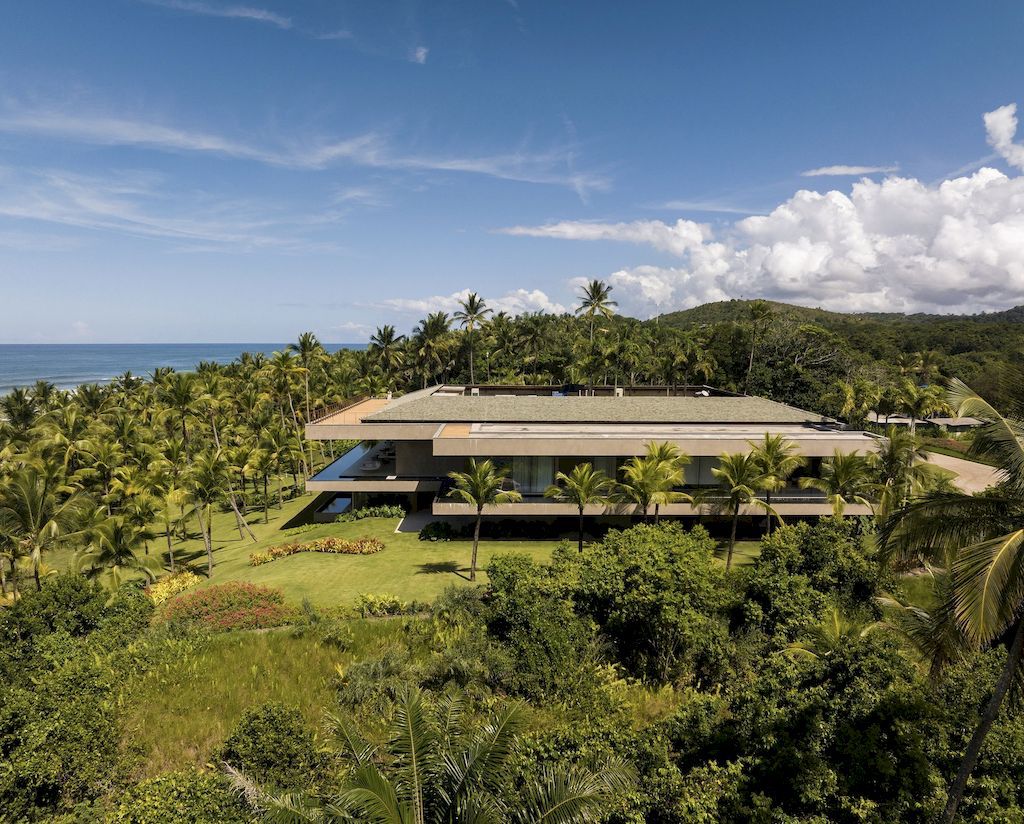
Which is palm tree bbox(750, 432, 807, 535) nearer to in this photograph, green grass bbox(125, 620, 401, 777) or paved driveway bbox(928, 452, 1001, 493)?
green grass bbox(125, 620, 401, 777)

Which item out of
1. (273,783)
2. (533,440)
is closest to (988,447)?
(273,783)

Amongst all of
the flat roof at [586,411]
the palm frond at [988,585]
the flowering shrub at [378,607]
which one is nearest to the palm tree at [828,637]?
the palm frond at [988,585]

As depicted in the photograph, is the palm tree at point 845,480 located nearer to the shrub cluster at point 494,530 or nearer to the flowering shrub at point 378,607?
the shrub cluster at point 494,530

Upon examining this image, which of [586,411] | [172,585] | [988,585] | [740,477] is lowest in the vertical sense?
[172,585]

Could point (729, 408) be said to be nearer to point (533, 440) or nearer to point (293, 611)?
point (533, 440)

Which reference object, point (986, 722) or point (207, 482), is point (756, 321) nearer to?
point (207, 482)

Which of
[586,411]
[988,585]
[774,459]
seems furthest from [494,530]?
[988,585]

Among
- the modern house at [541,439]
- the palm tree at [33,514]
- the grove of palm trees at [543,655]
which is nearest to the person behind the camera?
the grove of palm trees at [543,655]
